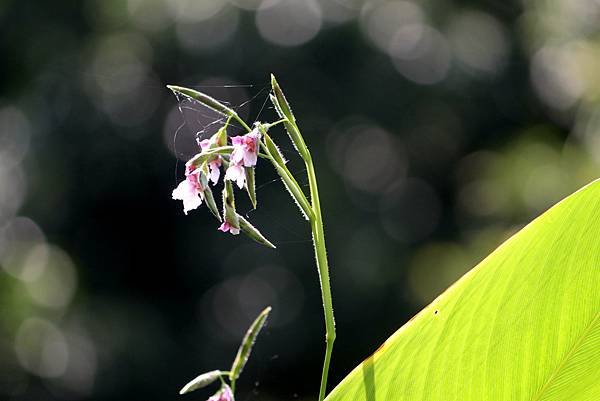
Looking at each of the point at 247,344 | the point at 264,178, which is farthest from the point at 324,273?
the point at 264,178

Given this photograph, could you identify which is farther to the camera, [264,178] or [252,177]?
[264,178]

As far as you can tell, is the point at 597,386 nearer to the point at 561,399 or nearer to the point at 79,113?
the point at 561,399

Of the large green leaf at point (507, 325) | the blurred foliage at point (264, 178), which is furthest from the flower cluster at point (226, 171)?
the blurred foliage at point (264, 178)

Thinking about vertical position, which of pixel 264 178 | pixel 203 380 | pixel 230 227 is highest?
pixel 230 227

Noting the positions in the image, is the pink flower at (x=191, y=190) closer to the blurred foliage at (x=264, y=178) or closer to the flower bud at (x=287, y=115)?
the flower bud at (x=287, y=115)

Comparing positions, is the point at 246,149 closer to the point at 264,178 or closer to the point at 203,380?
the point at 203,380
